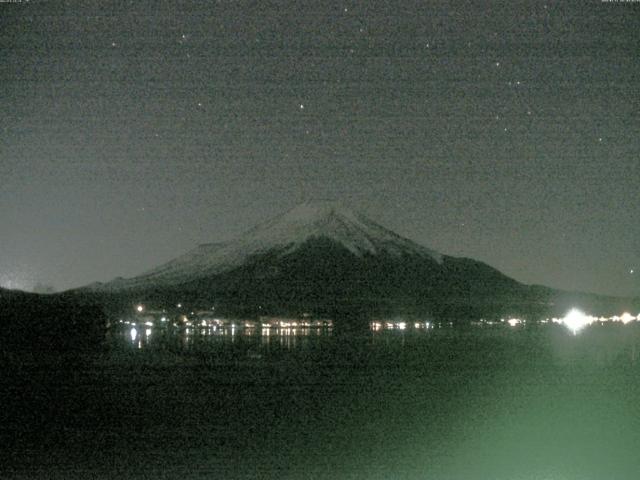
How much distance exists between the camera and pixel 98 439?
514 inches

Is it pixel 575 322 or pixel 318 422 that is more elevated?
pixel 575 322

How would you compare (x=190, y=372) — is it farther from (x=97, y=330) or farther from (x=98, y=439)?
(x=98, y=439)

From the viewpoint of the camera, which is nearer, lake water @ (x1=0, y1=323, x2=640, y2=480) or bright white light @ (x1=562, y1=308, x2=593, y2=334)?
lake water @ (x1=0, y1=323, x2=640, y2=480)

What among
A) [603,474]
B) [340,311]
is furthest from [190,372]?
[340,311]

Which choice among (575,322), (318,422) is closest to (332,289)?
(575,322)

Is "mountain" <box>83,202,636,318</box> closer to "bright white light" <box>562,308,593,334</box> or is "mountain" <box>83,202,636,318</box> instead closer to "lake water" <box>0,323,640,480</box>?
"bright white light" <box>562,308,593,334</box>

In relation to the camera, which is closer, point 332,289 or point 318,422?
point 318,422

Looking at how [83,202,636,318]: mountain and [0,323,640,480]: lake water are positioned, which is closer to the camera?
[0,323,640,480]: lake water

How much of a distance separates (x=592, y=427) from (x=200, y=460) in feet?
20.2

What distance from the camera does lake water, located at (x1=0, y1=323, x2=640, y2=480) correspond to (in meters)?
Result: 11.2

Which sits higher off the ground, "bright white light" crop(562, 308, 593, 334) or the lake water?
"bright white light" crop(562, 308, 593, 334)

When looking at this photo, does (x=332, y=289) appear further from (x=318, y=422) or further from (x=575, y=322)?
(x=318, y=422)

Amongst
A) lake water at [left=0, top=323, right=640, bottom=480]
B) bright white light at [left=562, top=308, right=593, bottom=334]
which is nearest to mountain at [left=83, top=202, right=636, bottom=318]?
bright white light at [left=562, top=308, right=593, bottom=334]

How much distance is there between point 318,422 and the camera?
14.7 metres
